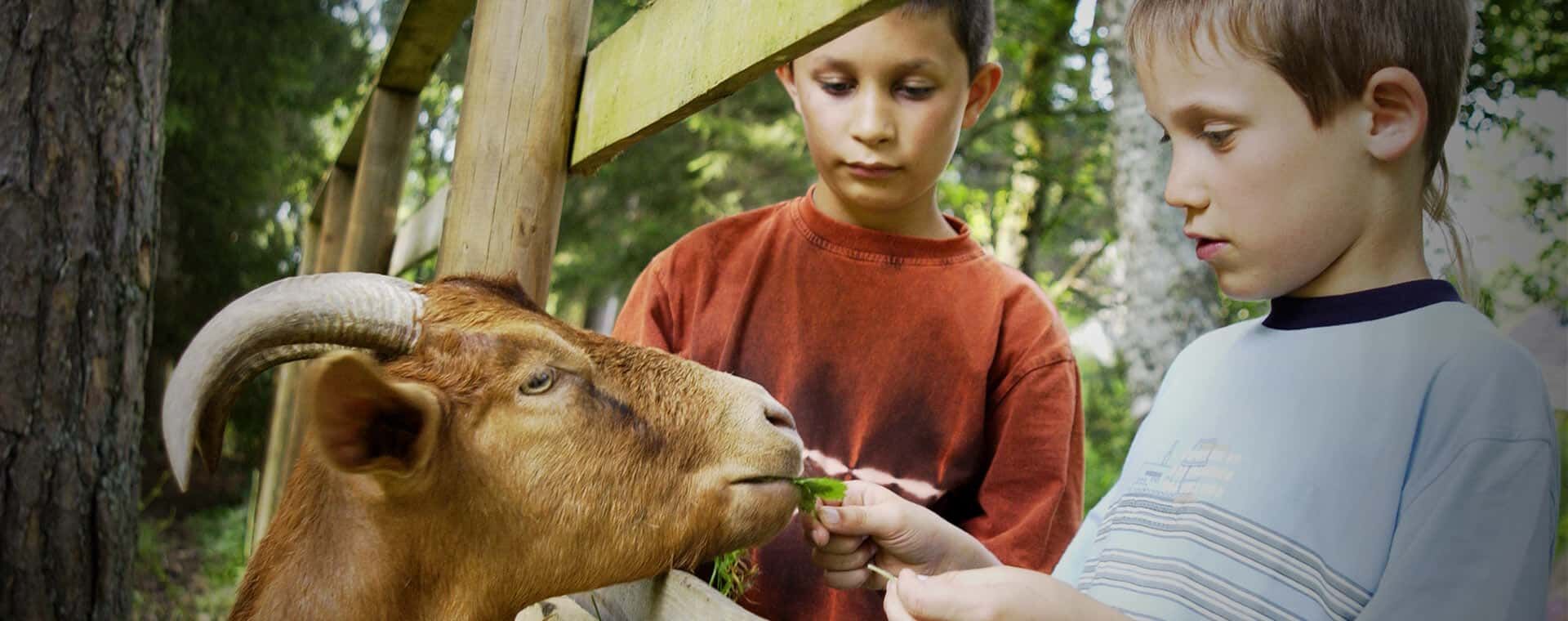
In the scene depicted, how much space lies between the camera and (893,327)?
2705 millimetres

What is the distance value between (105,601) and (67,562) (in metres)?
0.24

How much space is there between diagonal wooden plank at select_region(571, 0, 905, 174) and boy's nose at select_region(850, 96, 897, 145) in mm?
383

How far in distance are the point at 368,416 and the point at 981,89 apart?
68.5 inches

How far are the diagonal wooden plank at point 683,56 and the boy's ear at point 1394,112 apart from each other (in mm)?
659

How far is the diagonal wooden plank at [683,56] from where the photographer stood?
1.98 meters

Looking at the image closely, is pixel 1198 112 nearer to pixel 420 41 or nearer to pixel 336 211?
pixel 420 41

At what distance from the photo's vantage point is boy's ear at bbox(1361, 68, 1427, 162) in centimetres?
136

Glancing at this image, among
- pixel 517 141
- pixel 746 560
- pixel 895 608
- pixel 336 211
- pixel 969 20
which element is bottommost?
pixel 746 560

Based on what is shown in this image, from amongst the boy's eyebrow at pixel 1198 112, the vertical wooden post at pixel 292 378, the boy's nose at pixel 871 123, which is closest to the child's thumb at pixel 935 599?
the boy's eyebrow at pixel 1198 112

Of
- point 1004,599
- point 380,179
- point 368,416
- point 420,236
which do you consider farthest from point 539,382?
point 380,179

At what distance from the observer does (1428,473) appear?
1.22 m

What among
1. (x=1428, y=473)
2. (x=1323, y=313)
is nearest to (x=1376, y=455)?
(x=1428, y=473)

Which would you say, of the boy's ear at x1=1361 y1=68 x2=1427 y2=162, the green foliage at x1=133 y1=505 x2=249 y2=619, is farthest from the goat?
the green foliage at x1=133 y1=505 x2=249 y2=619

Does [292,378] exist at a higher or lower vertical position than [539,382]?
lower
